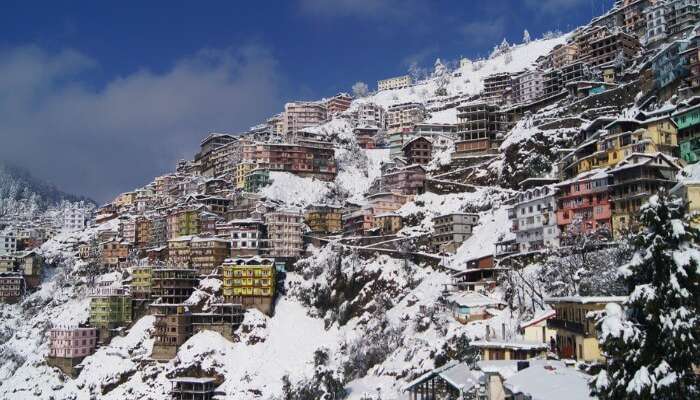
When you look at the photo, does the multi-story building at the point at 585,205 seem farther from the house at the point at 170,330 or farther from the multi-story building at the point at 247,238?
the house at the point at 170,330

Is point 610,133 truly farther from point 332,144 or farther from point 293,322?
point 332,144

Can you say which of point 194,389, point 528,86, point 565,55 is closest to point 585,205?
point 194,389

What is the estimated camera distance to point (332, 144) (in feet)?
565

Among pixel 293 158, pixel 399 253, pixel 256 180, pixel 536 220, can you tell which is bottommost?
pixel 399 253

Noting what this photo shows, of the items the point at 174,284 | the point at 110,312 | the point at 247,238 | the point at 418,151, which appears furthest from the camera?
the point at 418,151

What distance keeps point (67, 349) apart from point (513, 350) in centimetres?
10004

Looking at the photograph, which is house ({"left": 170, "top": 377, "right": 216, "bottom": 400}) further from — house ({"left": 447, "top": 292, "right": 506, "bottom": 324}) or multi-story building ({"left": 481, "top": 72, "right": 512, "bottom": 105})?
multi-story building ({"left": 481, "top": 72, "right": 512, "bottom": 105})

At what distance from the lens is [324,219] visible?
13712 cm

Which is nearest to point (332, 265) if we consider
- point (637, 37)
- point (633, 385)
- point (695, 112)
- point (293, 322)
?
point (293, 322)

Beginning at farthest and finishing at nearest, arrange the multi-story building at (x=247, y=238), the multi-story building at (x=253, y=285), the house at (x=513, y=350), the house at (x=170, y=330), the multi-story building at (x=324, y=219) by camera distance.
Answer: the multi-story building at (x=324, y=219), the multi-story building at (x=247, y=238), the multi-story building at (x=253, y=285), the house at (x=170, y=330), the house at (x=513, y=350)

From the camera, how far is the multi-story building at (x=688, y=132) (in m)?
82.2

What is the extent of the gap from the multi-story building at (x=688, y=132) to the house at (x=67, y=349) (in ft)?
338

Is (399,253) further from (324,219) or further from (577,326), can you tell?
(577,326)

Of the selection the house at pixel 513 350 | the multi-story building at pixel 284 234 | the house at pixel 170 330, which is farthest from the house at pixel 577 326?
the multi-story building at pixel 284 234
